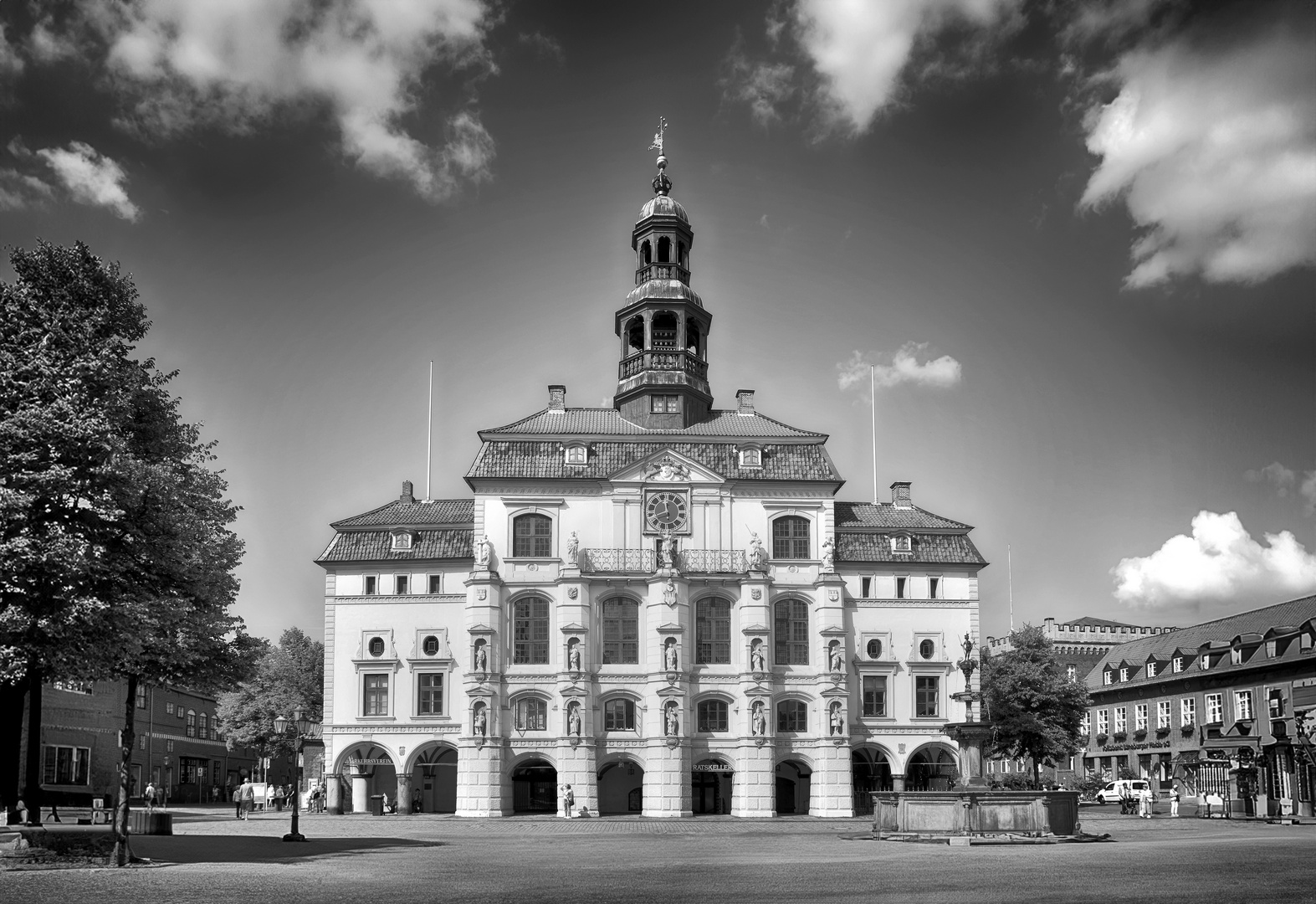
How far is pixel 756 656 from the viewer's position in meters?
64.0

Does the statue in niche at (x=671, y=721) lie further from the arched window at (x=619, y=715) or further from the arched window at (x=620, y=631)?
the arched window at (x=620, y=631)

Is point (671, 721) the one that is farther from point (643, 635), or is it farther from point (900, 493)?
point (900, 493)

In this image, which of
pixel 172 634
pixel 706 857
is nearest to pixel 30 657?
pixel 172 634

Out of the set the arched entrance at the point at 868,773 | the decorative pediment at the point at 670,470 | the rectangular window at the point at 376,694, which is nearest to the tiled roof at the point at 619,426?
the decorative pediment at the point at 670,470

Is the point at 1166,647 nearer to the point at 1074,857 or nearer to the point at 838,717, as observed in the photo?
the point at 838,717

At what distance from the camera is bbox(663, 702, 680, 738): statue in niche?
206ft

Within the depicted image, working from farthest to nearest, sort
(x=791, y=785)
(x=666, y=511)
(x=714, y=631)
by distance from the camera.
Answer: (x=791, y=785) < (x=666, y=511) < (x=714, y=631)

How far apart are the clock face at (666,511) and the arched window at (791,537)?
4.69 meters

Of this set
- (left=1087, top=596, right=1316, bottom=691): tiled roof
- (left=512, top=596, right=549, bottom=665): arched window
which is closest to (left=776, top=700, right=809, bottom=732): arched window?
(left=512, top=596, right=549, bottom=665): arched window

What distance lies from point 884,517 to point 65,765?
4439 cm

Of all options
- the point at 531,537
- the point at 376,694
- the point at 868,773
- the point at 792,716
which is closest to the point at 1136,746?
the point at 868,773

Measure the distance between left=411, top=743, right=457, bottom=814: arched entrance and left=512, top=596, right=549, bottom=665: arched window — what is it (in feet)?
21.3

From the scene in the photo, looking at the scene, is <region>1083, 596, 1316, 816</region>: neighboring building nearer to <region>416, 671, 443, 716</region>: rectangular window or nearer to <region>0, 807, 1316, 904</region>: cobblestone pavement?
<region>0, 807, 1316, 904</region>: cobblestone pavement

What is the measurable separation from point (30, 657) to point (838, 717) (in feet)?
140
